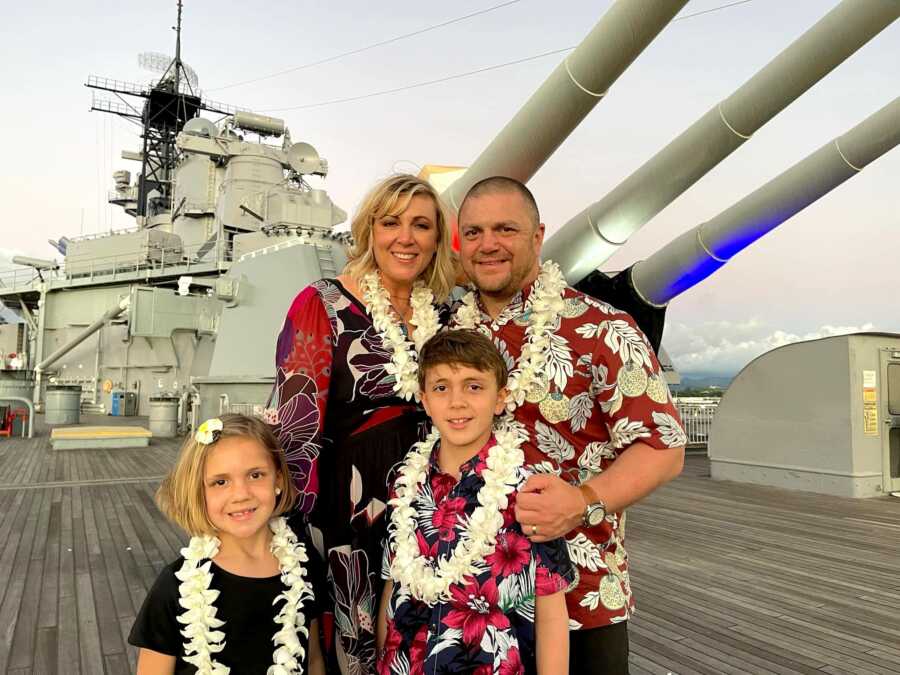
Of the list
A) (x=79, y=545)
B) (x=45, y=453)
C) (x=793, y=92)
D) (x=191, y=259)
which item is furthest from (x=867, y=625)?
(x=191, y=259)

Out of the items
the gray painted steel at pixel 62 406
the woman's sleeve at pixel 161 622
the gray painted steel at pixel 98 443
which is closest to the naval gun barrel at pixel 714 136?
the woman's sleeve at pixel 161 622

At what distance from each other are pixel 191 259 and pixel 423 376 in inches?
→ 1002

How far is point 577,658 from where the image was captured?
55.7 inches

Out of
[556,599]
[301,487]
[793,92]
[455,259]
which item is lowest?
[556,599]

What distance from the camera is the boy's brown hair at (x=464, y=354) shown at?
4.43 ft

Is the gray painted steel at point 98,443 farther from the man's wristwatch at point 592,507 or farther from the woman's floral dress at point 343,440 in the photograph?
the man's wristwatch at point 592,507

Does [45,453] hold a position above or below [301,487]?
below

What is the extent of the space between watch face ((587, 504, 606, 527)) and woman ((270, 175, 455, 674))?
0.51 meters

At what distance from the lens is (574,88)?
3.76 metres

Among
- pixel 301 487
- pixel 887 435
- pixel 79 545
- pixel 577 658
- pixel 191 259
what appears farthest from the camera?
pixel 191 259

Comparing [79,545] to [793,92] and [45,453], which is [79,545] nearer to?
[793,92]

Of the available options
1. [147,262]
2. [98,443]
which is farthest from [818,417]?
[147,262]

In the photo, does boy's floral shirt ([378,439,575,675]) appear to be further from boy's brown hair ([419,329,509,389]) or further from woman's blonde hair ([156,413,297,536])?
woman's blonde hair ([156,413,297,536])

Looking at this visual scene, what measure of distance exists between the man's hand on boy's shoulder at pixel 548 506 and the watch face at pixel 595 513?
0.03 m
